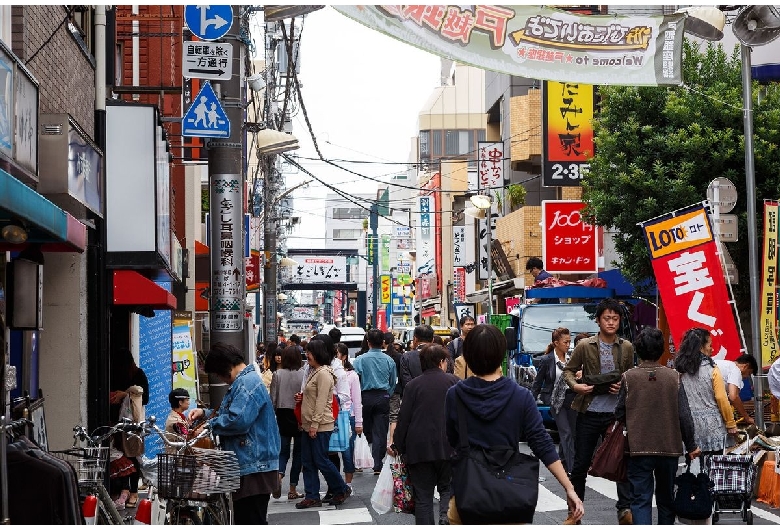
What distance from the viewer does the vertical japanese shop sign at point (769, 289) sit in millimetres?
16141

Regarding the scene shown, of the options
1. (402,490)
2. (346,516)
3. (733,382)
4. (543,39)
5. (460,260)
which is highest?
(460,260)

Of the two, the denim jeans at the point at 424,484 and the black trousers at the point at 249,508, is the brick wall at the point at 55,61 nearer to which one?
the black trousers at the point at 249,508

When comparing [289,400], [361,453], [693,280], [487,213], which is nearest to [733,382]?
[693,280]

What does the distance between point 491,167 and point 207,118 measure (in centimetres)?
2963

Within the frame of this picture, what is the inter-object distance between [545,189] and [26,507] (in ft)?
120

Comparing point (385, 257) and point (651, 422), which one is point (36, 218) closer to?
point (651, 422)

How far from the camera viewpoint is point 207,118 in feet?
41.8

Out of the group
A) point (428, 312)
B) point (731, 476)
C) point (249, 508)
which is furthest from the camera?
point (428, 312)

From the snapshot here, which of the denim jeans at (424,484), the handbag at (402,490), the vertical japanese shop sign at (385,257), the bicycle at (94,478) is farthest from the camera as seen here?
the vertical japanese shop sign at (385,257)

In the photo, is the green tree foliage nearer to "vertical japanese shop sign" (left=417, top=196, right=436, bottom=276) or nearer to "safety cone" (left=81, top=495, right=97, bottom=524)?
"safety cone" (left=81, top=495, right=97, bottom=524)

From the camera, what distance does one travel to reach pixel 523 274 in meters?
37.9

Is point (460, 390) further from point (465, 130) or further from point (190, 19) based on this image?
point (465, 130)

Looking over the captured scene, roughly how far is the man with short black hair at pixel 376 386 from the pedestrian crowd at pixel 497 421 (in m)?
2.50

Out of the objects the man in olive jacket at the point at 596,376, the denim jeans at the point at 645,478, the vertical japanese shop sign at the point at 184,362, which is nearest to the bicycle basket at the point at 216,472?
the denim jeans at the point at 645,478
